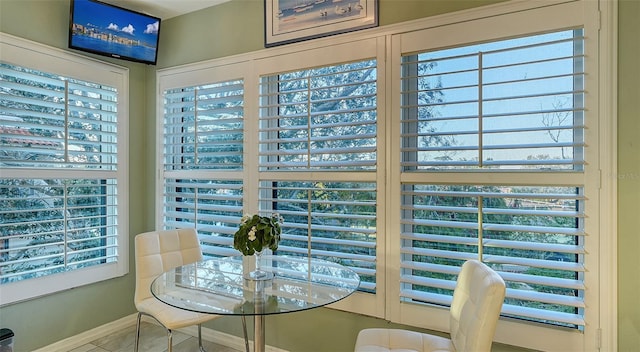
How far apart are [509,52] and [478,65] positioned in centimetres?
16

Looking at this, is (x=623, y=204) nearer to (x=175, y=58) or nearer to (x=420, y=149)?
(x=420, y=149)

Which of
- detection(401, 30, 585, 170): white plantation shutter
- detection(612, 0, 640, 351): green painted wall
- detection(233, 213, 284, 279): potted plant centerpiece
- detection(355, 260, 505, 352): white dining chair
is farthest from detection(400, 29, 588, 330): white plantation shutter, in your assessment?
detection(233, 213, 284, 279): potted plant centerpiece

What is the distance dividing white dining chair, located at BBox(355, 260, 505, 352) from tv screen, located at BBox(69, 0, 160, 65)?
2619 millimetres

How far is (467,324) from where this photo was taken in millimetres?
1449

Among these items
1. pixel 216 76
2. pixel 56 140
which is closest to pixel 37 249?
pixel 56 140

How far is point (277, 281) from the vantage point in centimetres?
179

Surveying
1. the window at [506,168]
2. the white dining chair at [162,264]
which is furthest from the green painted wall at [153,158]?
the white dining chair at [162,264]

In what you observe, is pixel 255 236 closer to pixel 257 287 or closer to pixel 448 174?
pixel 257 287

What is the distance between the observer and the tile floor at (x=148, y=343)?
2518 millimetres

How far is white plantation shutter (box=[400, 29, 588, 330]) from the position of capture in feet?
5.49

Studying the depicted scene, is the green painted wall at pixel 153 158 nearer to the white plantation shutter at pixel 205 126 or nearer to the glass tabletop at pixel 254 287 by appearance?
the white plantation shutter at pixel 205 126

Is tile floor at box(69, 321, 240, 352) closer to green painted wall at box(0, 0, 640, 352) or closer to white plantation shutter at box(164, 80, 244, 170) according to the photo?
green painted wall at box(0, 0, 640, 352)

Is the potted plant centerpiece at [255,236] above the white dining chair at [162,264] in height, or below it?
above

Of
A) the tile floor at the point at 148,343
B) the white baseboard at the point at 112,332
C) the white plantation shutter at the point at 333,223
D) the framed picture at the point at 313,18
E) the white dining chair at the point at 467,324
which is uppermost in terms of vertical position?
the framed picture at the point at 313,18
